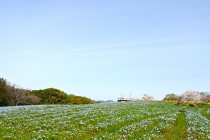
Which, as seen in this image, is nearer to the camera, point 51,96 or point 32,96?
point 32,96

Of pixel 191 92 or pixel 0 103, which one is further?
pixel 191 92

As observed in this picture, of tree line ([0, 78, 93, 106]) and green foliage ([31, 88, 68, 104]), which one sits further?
green foliage ([31, 88, 68, 104])

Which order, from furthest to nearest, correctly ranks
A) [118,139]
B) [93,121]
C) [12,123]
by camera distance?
[93,121]
[12,123]
[118,139]

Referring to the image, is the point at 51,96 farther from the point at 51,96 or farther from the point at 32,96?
the point at 32,96

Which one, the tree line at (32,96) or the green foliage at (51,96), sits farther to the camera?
the green foliage at (51,96)

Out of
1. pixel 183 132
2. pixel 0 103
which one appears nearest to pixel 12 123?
pixel 183 132

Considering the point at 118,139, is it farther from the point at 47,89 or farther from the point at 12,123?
the point at 47,89

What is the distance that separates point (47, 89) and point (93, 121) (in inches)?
1914

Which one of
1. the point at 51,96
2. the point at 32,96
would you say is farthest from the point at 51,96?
the point at 32,96

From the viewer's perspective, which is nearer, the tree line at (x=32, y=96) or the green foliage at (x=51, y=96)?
the tree line at (x=32, y=96)

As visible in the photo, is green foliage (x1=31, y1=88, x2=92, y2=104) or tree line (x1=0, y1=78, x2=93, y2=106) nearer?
A: tree line (x1=0, y1=78, x2=93, y2=106)

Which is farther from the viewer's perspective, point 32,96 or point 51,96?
point 51,96

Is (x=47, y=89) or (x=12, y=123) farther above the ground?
(x=47, y=89)

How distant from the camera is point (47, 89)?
226 feet
